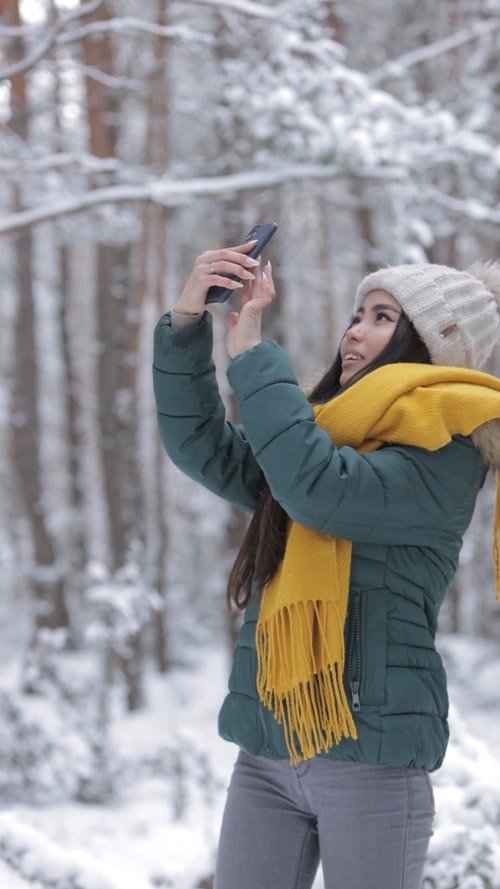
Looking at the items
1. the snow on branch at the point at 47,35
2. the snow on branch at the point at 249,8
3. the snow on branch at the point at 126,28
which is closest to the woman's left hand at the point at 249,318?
the snow on branch at the point at 47,35

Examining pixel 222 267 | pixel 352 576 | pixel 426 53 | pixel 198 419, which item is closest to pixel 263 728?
pixel 352 576

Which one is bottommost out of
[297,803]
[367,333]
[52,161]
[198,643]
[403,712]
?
[198,643]

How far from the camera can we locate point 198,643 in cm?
1566

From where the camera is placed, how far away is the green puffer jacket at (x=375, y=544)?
1.74 meters

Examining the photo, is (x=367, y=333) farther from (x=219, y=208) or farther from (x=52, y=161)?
(x=219, y=208)

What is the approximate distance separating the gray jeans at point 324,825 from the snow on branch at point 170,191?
4.06m

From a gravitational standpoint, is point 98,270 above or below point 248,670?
above

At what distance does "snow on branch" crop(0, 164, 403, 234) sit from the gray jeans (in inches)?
160

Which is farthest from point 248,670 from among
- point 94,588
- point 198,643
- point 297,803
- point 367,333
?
point 198,643

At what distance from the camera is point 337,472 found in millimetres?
1720

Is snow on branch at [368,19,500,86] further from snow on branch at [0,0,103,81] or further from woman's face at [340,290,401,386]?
woman's face at [340,290,401,386]

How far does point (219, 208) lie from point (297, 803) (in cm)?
864

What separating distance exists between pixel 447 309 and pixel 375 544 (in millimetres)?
508

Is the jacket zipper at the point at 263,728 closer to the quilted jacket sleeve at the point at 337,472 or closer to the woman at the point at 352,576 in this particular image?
the woman at the point at 352,576
